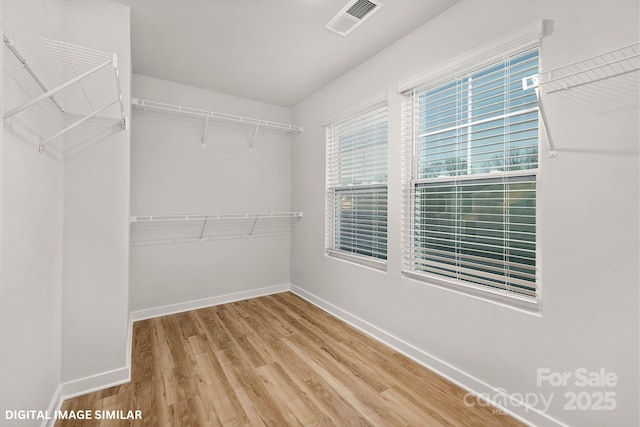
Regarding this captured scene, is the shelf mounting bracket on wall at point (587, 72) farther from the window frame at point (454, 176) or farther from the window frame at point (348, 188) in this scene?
the window frame at point (348, 188)

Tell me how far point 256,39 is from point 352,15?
2.58ft

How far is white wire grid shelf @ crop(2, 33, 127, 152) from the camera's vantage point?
116cm

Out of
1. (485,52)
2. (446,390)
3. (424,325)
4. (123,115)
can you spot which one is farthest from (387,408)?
(123,115)

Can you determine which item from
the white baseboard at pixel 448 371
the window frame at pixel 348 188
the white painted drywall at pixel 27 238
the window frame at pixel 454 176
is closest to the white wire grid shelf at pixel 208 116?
the window frame at pixel 348 188

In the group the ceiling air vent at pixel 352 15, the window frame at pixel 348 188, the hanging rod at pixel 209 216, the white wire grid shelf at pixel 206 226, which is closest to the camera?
the ceiling air vent at pixel 352 15

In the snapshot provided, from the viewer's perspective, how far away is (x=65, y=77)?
5.71ft

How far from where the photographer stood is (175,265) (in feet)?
10.4

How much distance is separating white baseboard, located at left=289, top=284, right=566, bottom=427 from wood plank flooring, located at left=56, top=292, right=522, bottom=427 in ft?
0.16

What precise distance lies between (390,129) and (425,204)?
678mm

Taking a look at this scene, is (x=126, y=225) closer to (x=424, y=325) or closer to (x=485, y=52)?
(x=424, y=325)

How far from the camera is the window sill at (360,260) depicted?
8.48ft

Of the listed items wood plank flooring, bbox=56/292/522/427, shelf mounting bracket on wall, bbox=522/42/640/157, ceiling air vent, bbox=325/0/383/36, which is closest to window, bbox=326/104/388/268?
ceiling air vent, bbox=325/0/383/36

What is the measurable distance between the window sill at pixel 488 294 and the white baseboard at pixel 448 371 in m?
0.50

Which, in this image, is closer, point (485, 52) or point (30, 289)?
point (30, 289)
